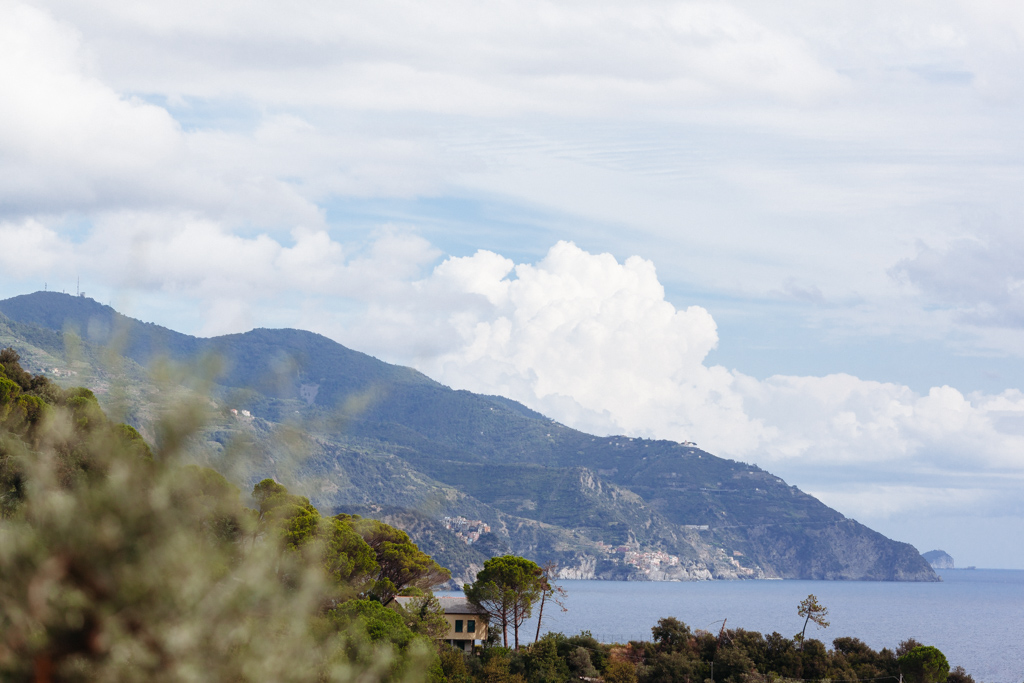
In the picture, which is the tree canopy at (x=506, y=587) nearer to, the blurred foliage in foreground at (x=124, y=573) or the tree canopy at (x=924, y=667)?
the tree canopy at (x=924, y=667)

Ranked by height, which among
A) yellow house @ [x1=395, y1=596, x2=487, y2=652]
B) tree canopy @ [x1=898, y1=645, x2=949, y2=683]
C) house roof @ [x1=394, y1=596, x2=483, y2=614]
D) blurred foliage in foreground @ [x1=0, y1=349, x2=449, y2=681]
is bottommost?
yellow house @ [x1=395, y1=596, x2=487, y2=652]

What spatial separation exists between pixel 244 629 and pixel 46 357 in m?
212

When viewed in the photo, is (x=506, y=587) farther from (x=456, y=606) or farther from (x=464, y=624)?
(x=456, y=606)

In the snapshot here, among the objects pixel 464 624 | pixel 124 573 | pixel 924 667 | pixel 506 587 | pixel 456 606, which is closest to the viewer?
pixel 124 573

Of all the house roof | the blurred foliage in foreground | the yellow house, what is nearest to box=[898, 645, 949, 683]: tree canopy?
the yellow house

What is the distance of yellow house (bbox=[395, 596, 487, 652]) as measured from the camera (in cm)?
6219

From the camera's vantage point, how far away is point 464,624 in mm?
63188

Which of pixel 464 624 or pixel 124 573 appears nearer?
pixel 124 573

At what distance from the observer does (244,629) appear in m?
5.30

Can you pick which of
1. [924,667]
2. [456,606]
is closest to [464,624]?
[456,606]

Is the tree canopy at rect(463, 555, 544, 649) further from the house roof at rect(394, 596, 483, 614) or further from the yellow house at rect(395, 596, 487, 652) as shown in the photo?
the yellow house at rect(395, 596, 487, 652)

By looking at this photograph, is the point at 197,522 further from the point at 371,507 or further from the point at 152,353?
the point at 371,507

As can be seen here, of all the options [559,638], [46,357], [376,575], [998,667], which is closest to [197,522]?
[559,638]

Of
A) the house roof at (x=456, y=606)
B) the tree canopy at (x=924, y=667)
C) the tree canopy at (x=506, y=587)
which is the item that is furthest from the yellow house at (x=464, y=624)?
the tree canopy at (x=924, y=667)
